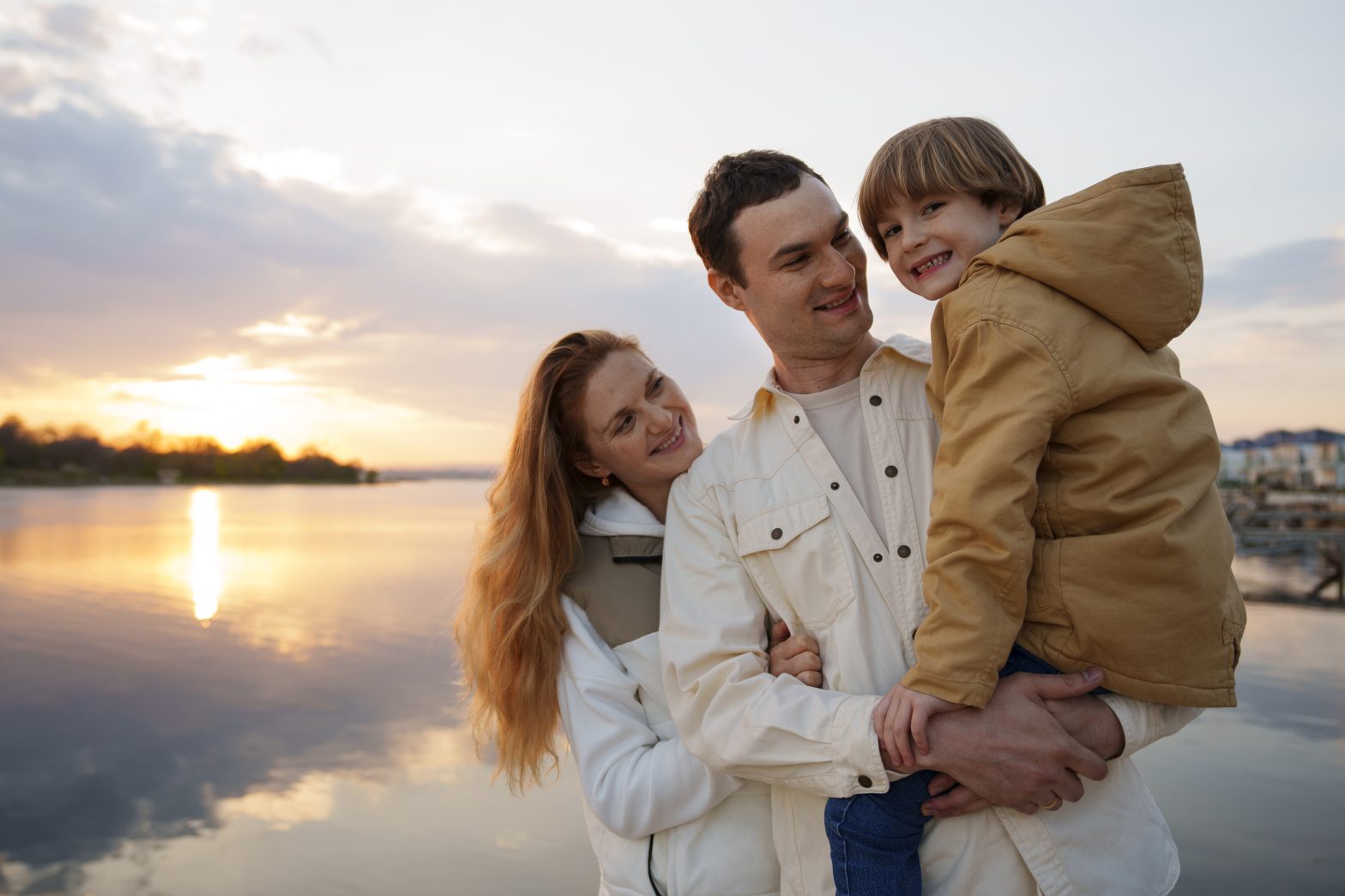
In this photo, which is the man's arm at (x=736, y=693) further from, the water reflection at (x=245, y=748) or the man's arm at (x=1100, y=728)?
the water reflection at (x=245, y=748)

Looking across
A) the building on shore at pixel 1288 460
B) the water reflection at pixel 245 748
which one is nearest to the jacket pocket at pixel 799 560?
the water reflection at pixel 245 748

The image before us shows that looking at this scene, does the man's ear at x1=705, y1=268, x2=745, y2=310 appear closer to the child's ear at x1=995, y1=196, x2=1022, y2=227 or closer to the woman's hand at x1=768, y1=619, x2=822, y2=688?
the child's ear at x1=995, y1=196, x2=1022, y2=227

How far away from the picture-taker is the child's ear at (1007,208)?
2314mm

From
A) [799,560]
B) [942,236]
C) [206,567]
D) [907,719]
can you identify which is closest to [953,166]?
[942,236]

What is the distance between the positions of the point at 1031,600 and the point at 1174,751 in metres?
7.26

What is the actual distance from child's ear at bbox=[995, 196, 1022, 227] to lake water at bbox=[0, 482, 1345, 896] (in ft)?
6.38

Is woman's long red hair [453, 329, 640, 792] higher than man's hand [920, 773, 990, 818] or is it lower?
higher

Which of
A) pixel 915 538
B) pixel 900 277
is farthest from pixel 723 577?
pixel 900 277

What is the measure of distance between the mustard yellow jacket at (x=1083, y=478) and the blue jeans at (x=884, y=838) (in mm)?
207

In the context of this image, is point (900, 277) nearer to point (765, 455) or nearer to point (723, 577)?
point (765, 455)

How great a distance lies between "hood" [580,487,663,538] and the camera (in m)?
2.77

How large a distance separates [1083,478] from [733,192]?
4.43 ft

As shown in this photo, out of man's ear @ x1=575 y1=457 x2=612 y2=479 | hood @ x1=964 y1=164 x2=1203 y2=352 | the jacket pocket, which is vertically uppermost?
hood @ x1=964 y1=164 x2=1203 y2=352

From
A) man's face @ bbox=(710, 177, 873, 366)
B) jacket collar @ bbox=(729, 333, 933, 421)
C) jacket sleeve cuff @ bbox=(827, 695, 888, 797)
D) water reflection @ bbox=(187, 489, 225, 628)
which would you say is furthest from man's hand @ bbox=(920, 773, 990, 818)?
water reflection @ bbox=(187, 489, 225, 628)
